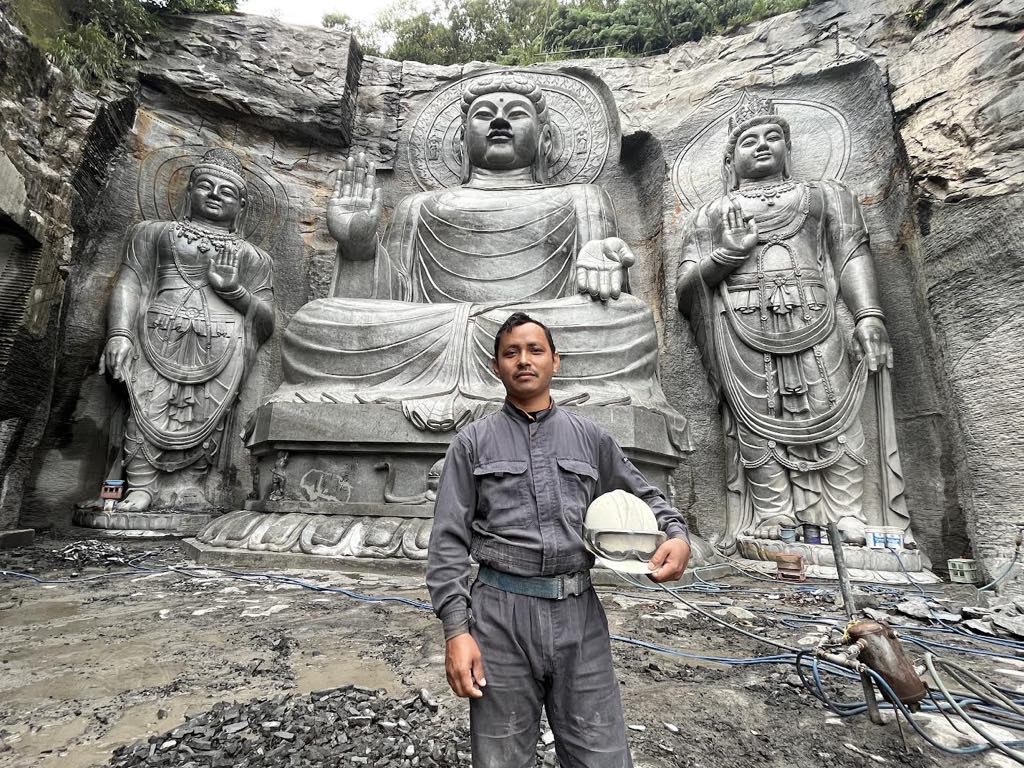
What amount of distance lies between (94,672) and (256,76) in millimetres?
6657

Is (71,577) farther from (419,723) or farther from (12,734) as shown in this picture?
(419,723)

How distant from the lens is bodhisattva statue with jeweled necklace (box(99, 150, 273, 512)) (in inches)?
204

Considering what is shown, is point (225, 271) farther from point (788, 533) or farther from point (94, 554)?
point (788, 533)

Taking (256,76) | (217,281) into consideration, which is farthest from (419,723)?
(256,76)

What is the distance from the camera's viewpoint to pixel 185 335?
5.45 metres

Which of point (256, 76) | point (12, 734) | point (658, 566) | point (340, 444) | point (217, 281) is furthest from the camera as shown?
point (256, 76)

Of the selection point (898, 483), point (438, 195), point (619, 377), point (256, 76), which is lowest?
point (898, 483)

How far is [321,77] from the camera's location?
684 cm

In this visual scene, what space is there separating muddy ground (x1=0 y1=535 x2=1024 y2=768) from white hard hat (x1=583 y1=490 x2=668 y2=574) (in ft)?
2.12

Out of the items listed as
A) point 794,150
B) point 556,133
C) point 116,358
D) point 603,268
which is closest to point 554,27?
point 556,133

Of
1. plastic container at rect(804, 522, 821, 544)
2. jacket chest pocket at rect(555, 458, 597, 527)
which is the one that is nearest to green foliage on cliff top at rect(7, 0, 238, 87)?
jacket chest pocket at rect(555, 458, 597, 527)

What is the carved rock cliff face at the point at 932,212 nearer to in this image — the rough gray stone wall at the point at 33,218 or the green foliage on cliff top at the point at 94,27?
the rough gray stone wall at the point at 33,218

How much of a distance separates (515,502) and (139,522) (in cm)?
485

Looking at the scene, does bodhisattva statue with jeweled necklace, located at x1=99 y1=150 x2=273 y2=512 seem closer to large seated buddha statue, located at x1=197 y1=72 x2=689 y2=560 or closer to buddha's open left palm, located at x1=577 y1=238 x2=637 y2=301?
large seated buddha statue, located at x1=197 y1=72 x2=689 y2=560
